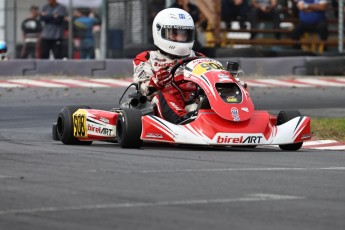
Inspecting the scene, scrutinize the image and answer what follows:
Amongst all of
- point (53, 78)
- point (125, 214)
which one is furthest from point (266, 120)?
point (53, 78)

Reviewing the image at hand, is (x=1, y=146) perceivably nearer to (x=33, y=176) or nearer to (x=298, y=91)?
(x=33, y=176)

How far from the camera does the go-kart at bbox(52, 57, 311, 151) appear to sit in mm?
11500

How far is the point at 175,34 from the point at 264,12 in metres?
12.8

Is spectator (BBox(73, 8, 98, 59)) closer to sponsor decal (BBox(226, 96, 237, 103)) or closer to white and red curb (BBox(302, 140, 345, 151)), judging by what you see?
white and red curb (BBox(302, 140, 345, 151))

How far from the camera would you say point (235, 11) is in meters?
25.6

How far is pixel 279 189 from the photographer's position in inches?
328

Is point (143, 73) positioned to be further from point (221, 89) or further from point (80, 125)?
point (221, 89)

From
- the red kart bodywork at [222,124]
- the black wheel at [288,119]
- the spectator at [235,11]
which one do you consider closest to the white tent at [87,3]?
the spectator at [235,11]

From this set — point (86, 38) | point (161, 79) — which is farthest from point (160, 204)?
point (86, 38)

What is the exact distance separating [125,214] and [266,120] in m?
4.85

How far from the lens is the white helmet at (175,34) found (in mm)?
13016

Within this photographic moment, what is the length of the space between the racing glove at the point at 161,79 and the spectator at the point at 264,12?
13090 mm

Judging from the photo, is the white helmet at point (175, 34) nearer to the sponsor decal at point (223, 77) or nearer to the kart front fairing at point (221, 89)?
the kart front fairing at point (221, 89)

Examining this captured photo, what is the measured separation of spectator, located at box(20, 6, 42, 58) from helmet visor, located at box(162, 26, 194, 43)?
13135 mm
